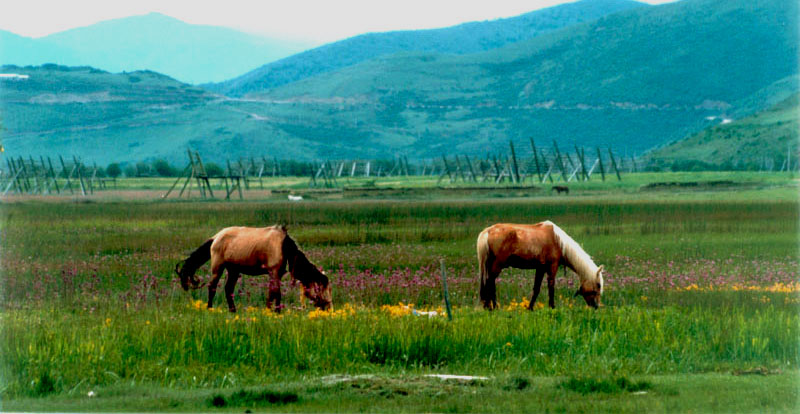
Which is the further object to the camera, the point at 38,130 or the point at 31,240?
the point at 38,130

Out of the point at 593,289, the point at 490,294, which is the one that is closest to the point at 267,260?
the point at 490,294

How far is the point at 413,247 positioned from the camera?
34812 millimetres

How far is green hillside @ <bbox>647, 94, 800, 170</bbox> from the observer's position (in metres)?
126

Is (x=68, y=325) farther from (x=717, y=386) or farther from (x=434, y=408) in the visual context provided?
(x=717, y=386)

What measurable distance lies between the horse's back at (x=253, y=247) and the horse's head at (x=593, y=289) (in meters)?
6.11

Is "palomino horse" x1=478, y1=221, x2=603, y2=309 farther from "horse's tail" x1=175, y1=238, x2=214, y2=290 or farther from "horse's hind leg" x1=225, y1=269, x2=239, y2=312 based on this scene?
"horse's tail" x1=175, y1=238, x2=214, y2=290

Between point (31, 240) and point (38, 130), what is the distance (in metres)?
157

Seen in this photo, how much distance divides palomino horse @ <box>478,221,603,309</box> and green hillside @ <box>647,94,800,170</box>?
342 feet

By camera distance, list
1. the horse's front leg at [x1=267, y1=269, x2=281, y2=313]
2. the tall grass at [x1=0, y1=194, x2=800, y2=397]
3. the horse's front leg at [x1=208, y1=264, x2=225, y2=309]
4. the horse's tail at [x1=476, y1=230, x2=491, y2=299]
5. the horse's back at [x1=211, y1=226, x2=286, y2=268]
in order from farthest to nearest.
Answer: the horse's tail at [x1=476, y1=230, x2=491, y2=299] → the horse's front leg at [x1=208, y1=264, x2=225, y2=309] → the horse's front leg at [x1=267, y1=269, x2=281, y2=313] → the horse's back at [x1=211, y1=226, x2=286, y2=268] → the tall grass at [x1=0, y1=194, x2=800, y2=397]

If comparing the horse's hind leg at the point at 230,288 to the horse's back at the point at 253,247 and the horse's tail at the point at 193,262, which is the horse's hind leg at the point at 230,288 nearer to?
the horse's back at the point at 253,247

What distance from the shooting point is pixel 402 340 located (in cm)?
1611

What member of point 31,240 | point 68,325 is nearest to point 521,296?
point 68,325

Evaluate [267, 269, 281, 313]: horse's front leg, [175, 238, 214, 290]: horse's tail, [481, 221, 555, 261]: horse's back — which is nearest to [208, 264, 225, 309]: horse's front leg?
[175, 238, 214, 290]: horse's tail

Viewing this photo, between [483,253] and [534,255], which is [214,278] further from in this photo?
[534,255]
